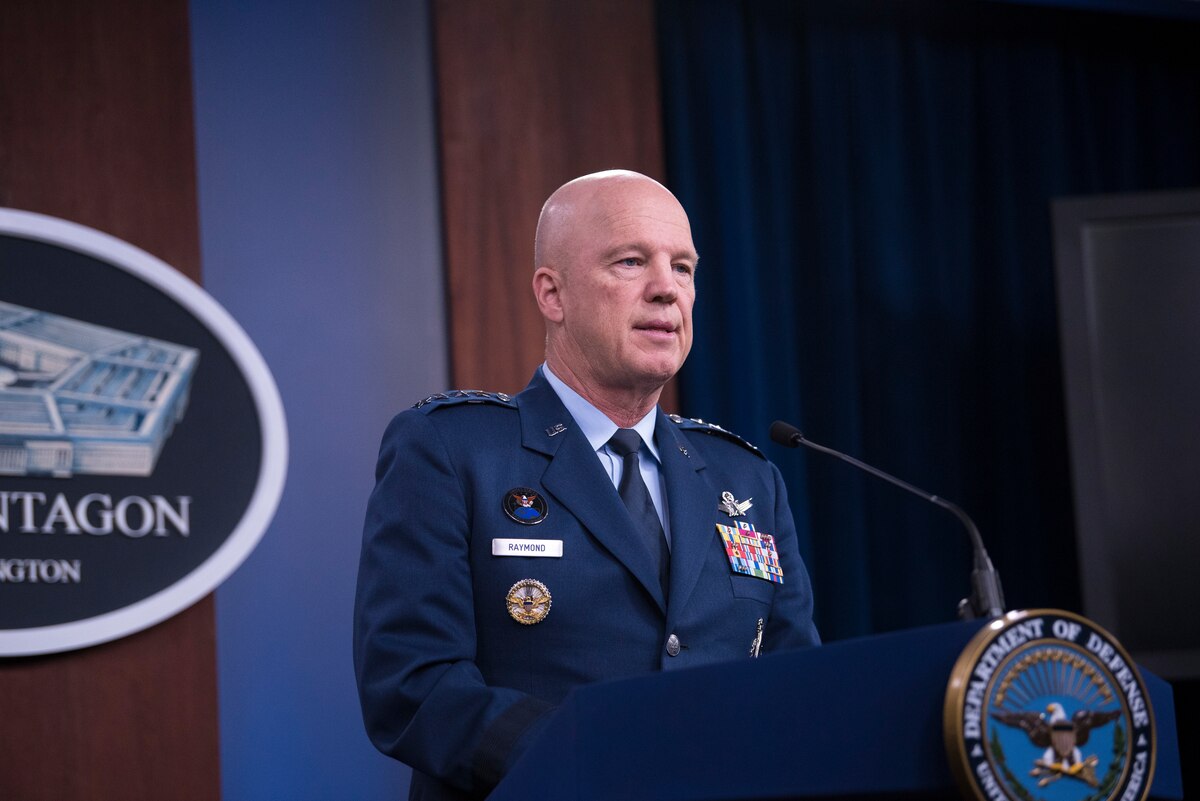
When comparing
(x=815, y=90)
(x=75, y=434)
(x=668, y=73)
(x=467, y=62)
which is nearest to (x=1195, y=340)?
(x=815, y=90)

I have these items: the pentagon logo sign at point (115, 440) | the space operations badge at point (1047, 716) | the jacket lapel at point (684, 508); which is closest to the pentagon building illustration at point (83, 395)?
the pentagon logo sign at point (115, 440)

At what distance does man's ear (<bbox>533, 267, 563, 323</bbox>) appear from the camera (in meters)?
1.85

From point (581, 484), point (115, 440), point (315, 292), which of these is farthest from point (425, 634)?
point (315, 292)

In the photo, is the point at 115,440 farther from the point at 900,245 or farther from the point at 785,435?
the point at 900,245

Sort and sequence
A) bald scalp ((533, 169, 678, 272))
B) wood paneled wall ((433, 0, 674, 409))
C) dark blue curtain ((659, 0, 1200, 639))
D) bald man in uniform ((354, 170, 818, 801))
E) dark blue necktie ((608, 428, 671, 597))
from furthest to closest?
1. dark blue curtain ((659, 0, 1200, 639))
2. wood paneled wall ((433, 0, 674, 409))
3. bald scalp ((533, 169, 678, 272))
4. dark blue necktie ((608, 428, 671, 597))
5. bald man in uniform ((354, 170, 818, 801))

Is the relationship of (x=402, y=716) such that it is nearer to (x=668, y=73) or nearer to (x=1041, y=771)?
(x=1041, y=771)

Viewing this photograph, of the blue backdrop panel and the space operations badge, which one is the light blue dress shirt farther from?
the blue backdrop panel

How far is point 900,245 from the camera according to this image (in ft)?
12.8

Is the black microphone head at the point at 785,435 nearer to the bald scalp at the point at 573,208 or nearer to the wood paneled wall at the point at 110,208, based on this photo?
the bald scalp at the point at 573,208

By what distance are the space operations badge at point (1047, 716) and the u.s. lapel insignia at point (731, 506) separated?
770 millimetres

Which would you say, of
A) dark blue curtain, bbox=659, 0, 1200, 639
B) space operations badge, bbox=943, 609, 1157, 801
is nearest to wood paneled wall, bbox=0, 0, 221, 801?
dark blue curtain, bbox=659, 0, 1200, 639

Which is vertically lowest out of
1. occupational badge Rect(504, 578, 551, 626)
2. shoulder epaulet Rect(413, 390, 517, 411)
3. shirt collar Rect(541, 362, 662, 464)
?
occupational badge Rect(504, 578, 551, 626)

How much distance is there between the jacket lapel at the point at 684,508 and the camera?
5.43ft

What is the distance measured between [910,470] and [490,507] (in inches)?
94.5
